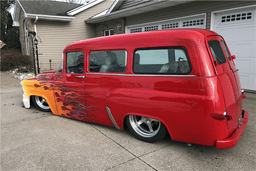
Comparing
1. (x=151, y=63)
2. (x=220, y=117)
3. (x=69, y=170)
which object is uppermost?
(x=151, y=63)

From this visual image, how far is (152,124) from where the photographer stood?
3.53m

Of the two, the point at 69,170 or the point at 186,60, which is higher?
the point at 186,60

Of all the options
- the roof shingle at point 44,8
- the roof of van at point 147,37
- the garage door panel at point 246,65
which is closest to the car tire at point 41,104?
the roof of van at point 147,37

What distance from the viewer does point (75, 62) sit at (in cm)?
430

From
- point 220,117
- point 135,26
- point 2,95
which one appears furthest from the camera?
point 135,26

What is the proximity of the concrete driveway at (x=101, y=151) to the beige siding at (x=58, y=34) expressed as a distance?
10552 millimetres

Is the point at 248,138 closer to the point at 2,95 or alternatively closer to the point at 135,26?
the point at 2,95

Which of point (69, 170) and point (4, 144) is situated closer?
point (69, 170)

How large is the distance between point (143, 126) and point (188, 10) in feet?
22.0

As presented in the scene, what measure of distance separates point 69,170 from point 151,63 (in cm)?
201

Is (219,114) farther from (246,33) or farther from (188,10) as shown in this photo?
(188,10)

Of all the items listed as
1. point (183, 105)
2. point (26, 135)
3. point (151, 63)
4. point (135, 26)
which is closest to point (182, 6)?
point (135, 26)

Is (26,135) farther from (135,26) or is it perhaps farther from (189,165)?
(135,26)

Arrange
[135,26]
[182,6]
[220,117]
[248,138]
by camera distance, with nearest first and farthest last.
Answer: [220,117], [248,138], [182,6], [135,26]
